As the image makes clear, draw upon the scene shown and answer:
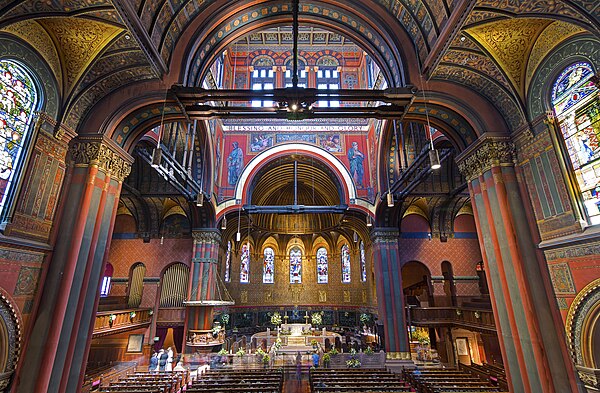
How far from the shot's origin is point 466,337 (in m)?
20.1

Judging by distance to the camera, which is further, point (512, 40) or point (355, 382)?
point (355, 382)

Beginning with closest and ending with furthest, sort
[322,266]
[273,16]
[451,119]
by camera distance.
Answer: [451,119] < [273,16] < [322,266]

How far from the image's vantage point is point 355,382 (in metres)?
10.4

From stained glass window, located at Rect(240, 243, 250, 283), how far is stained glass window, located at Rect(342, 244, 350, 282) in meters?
9.54

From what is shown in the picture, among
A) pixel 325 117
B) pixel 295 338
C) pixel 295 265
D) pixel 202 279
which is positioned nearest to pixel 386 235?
pixel 295 338

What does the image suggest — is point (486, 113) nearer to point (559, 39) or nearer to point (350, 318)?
point (559, 39)

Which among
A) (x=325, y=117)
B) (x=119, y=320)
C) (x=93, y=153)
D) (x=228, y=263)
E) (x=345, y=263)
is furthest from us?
(x=345, y=263)

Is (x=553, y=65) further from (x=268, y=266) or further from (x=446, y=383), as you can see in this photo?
(x=268, y=266)

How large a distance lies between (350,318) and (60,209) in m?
25.5

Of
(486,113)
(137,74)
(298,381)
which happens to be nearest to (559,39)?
(486,113)

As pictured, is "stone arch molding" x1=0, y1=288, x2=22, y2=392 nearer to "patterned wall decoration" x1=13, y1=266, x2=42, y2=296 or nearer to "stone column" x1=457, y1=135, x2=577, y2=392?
"patterned wall decoration" x1=13, y1=266, x2=42, y2=296

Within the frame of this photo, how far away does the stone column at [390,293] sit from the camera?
16844mm

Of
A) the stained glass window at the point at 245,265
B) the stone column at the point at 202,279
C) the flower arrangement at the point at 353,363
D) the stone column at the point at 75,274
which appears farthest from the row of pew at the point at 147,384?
the stained glass window at the point at 245,265

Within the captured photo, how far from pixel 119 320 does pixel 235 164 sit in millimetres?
11244
